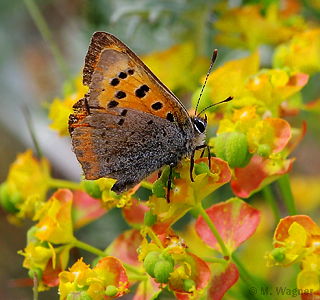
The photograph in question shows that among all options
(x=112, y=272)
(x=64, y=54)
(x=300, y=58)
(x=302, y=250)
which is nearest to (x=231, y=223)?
(x=302, y=250)

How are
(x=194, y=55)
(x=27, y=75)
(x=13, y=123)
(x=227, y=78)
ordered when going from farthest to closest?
→ 1. (x=27, y=75)
2. (x=13, y=123)
3. (x=194, y=55)
4. (x=227, y=78)

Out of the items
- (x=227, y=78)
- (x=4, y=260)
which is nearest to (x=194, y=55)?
(x=227, y=78)

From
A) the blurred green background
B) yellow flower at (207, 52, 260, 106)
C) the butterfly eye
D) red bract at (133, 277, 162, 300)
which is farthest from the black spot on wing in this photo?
the blurred green background

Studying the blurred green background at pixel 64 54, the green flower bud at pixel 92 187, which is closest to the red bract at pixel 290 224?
the green flower bud at pixel 92 187

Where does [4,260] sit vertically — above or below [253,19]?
below

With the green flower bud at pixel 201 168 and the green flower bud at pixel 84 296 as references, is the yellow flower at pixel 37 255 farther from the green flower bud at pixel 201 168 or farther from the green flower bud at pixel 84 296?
the green flower bud at pixel 201 168

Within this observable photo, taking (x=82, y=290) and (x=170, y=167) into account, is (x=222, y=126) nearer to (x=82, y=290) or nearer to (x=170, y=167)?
(x=170, y=167)

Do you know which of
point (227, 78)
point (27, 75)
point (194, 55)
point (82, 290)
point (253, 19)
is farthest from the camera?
point (27, 75)
